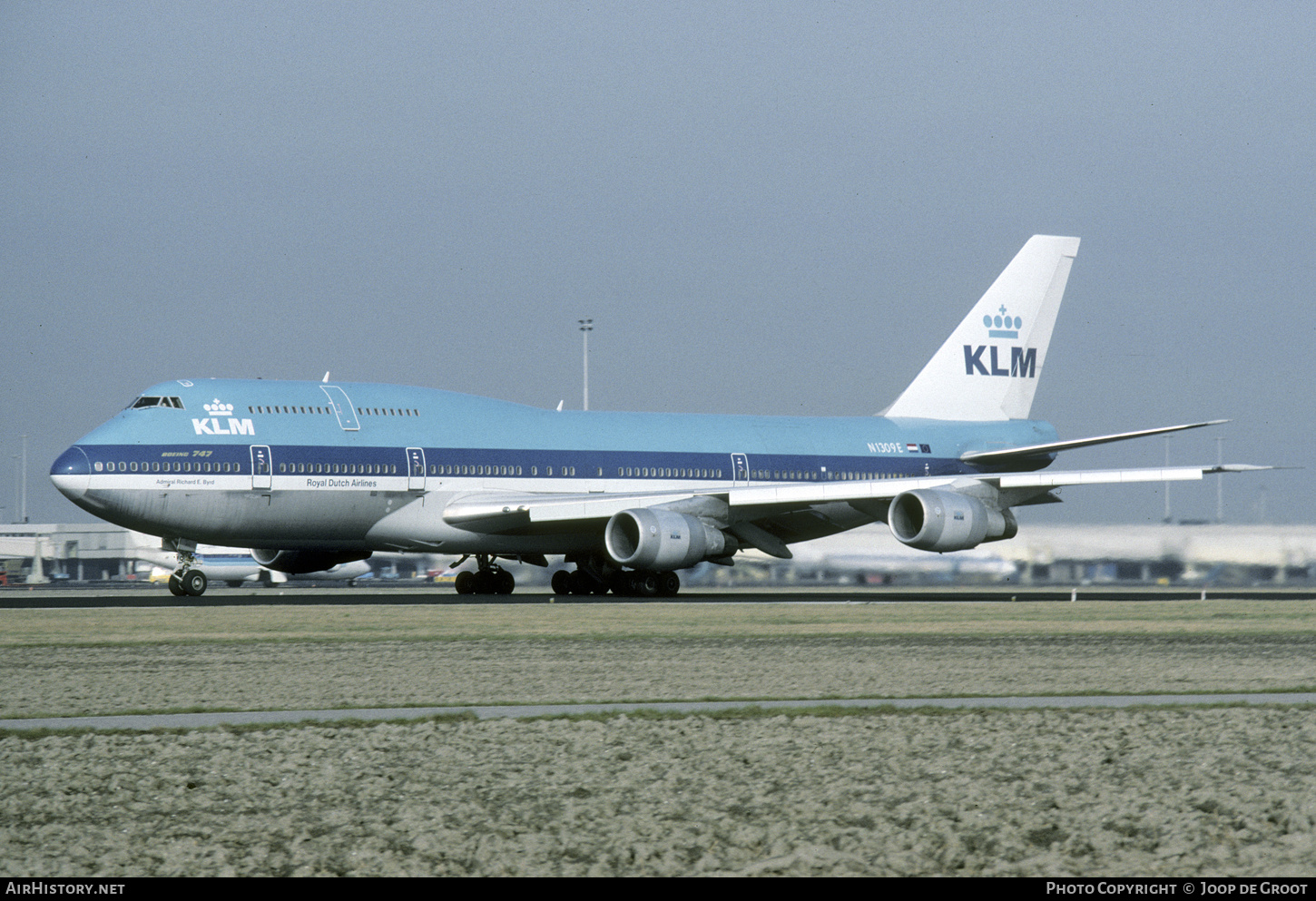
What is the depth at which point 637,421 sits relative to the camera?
41.4 meters

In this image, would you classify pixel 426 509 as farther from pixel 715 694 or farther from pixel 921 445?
pixel 715 694

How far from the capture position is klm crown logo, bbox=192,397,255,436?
34.3m

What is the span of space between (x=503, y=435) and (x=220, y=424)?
7003 millimetres

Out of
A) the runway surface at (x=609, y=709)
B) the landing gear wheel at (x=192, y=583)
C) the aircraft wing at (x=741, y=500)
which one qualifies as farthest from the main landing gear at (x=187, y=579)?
the runway surface at (x=609, y=709)

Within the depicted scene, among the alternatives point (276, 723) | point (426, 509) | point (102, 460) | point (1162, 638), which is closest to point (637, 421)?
point (426, 509)

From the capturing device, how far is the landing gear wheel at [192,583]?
3653 centimetres

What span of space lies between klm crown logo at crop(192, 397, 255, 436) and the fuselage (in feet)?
0.09

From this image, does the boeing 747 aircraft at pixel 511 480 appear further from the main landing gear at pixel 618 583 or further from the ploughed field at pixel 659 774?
the ploughed field at pixel 659 774

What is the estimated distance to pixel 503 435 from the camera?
38.5 metres

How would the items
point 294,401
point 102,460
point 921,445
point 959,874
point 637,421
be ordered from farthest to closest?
point 921,445, point 637,421, point 294,401, point 102,460, point 959,874

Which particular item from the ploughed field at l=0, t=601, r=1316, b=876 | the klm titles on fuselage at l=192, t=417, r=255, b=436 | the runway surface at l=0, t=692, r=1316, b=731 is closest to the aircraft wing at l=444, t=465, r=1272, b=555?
the klm titles on fuselage at l=192, t=417, r=255, b=436

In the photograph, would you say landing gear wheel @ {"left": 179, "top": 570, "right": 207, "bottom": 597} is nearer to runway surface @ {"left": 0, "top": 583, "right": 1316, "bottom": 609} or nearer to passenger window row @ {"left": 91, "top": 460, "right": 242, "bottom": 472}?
runway surface @ {"left": 0, "top": 583, "right": 1316, "bottom": 609}

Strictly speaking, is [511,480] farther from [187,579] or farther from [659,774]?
[659,774]

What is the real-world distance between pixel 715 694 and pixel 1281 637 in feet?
39.8
